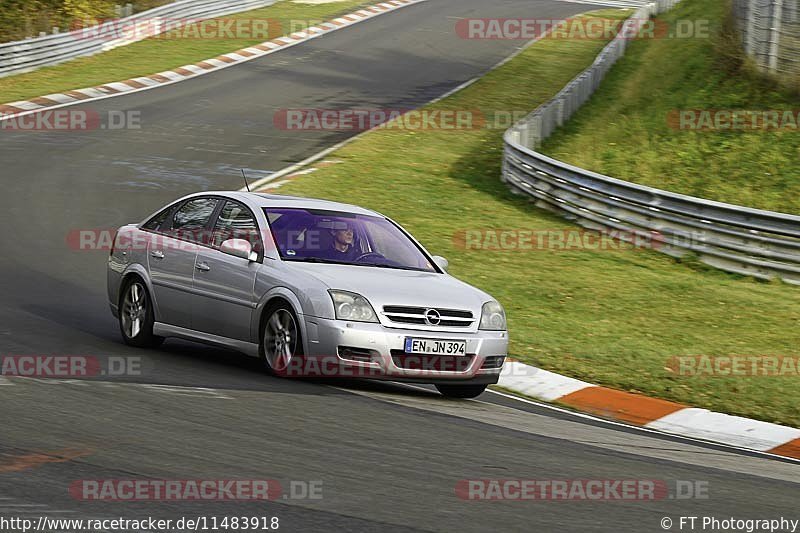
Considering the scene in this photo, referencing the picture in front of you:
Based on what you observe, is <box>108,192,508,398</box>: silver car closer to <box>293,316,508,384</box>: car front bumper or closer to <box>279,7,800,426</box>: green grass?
<box>293,316,508,384</box>: car front bumper

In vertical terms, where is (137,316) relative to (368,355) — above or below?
below

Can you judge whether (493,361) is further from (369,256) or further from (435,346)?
(369,256)

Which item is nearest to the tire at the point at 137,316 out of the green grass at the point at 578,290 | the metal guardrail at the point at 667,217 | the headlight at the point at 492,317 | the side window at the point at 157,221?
the side window at the point at 157,221

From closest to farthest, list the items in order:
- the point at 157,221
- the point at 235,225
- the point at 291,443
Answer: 1. the point at 291,443
2. the point at 235,225
3. the point at 157,221

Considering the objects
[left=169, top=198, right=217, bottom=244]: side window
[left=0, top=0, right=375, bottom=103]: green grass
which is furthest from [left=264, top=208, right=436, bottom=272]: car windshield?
[left=0, top=0, right=375, bottom=103]: green grass

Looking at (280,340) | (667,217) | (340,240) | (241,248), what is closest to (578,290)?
(667,217)

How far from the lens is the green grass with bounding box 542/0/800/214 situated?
21.7 m

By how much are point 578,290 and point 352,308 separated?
21.5 feet

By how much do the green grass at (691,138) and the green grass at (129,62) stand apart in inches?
472

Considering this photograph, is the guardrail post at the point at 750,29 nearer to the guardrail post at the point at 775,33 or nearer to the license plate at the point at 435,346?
the guardrail post at the point at 775,33

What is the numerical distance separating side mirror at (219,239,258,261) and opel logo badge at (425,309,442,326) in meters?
1.51

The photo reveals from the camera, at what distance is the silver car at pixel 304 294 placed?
9070 millimetres

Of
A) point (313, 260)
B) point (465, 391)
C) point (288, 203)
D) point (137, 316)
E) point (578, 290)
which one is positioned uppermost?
point (288, 203)

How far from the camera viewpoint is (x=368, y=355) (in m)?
9.00
